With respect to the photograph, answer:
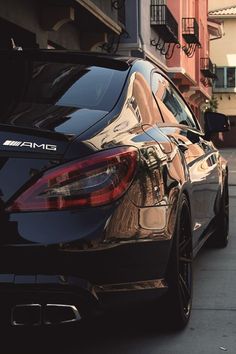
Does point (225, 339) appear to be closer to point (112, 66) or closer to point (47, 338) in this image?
point (47, 338)

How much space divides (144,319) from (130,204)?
1.18 metres

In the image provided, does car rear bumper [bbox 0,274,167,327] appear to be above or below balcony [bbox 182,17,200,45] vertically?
below

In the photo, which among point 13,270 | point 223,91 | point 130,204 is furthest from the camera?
point 223,91

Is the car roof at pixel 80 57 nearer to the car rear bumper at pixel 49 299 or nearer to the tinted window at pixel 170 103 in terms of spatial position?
the tinted window at pixel 170 103

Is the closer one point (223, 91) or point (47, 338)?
point (47, 338)

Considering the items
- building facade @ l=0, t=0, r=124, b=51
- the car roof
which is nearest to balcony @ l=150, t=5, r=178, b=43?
building facade @ l=0, t=0, r=124, b=51

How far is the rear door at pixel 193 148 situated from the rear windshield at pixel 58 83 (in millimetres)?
490

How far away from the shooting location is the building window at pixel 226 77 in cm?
4316

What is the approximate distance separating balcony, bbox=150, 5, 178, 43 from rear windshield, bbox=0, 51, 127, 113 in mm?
13681

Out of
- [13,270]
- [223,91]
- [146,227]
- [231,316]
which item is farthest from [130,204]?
[223,91]

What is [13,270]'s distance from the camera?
9.47ft

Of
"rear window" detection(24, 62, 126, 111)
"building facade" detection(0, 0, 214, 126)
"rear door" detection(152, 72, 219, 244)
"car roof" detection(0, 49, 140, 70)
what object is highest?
"building facade" detection(0, 0, 214, 126)

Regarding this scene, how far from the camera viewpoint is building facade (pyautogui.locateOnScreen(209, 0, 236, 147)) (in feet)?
141

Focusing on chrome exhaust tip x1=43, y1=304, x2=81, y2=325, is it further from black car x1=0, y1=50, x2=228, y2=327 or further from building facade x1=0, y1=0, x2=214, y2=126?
building facade x1=0, y1=0, x2=214, y2=126
